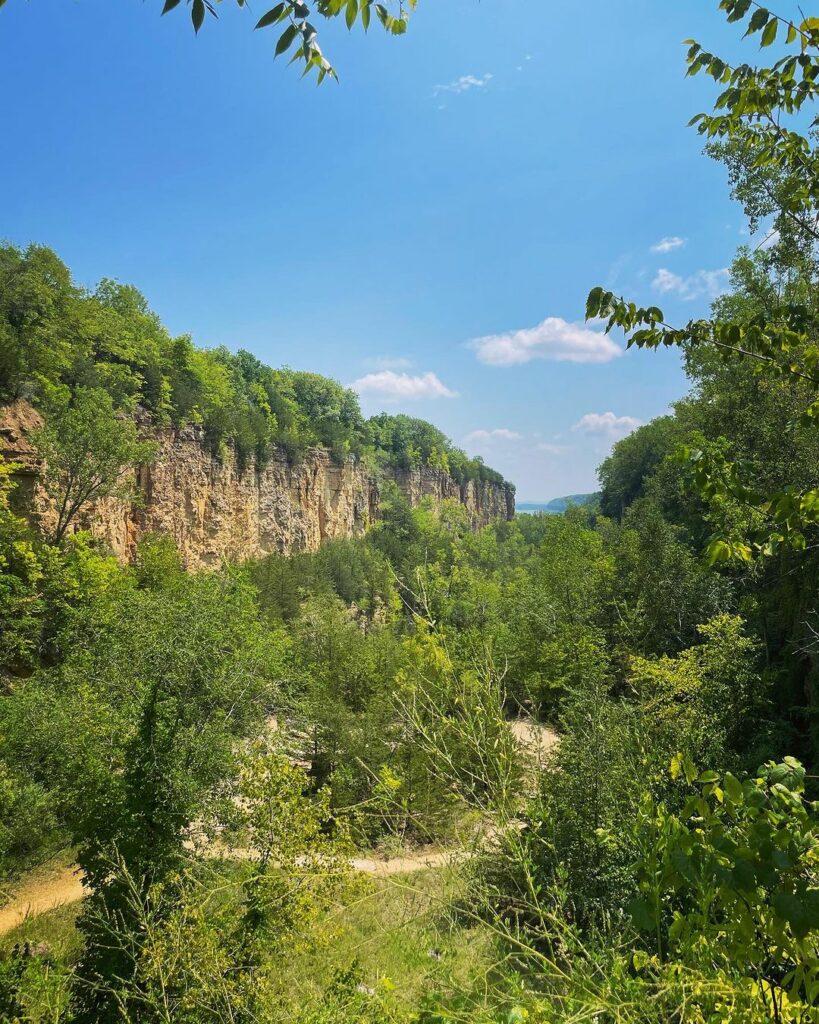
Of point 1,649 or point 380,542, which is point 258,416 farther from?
point 1,649

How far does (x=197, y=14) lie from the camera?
1563mm

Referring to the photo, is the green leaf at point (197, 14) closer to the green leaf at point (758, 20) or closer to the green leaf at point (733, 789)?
the green leaf at point (758, 20)

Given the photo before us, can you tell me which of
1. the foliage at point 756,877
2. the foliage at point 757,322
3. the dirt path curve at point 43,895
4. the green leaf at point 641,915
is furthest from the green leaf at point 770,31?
the dirt path curve at point 43,895

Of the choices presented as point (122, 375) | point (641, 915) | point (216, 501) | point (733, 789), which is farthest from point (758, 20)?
point (216, 501)

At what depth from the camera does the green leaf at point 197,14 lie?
1.54 meters

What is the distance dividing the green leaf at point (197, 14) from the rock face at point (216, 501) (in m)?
19.9

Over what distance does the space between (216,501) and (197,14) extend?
35.5m

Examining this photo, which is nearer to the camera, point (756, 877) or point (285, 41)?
point (756, 877)

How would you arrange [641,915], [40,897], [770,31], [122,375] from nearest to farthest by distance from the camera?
1. [641,915]
2. [770,31]
3. [40,897]
4. [122,375]

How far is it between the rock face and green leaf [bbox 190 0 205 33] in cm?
1995

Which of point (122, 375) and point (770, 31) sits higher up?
point (122, 375)

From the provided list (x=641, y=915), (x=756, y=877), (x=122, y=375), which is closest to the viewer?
(x=756, y=877)


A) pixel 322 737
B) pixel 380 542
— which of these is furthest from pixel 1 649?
pixel 380 542

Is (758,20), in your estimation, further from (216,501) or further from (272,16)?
(216,501)
